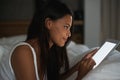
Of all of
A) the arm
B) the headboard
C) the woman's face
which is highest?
the woman's face

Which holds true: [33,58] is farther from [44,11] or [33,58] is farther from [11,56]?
[44,11]

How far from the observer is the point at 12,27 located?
10.4ft

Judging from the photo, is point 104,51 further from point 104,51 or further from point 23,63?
point 23,63

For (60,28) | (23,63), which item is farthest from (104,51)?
(23,63)

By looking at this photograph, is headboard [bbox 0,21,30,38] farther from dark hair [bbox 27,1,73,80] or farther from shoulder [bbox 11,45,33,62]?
shoulder [bbox 11,45,33,62]

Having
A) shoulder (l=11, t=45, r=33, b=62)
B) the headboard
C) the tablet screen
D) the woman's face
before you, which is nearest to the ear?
the woman's face

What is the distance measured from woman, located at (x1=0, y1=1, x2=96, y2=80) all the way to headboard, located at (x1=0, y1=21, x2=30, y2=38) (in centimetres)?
181

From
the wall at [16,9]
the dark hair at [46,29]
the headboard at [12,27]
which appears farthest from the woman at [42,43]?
the wall at [16,9]

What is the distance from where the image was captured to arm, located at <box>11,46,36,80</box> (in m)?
1.20

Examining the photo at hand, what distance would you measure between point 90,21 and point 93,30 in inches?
A: 4.6

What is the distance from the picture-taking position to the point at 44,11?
1.26 m

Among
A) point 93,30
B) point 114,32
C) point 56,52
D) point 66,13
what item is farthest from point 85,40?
point 66,13

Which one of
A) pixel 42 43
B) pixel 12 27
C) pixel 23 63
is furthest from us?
pixel 12 27

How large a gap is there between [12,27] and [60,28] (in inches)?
78.6
